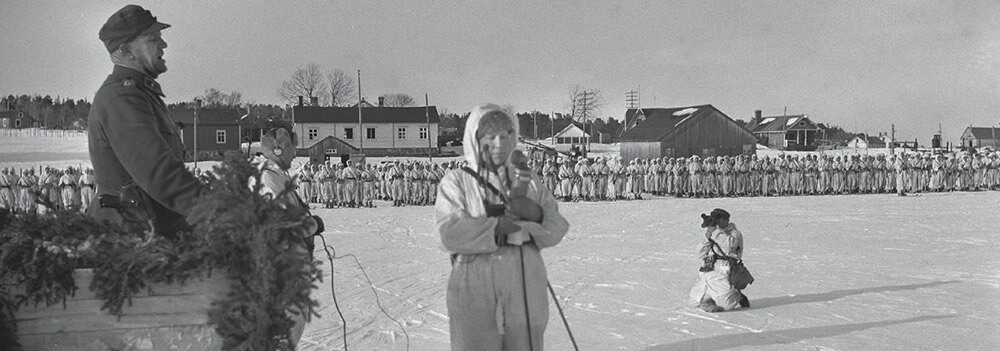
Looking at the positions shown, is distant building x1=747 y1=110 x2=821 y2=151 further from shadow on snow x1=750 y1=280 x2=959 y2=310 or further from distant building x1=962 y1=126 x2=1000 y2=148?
shadow on snow x1=750 y1=280 x2=959 y2=310

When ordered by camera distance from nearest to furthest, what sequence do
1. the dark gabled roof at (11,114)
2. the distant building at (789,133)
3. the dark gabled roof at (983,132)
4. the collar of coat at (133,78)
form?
the collar of coat at (133,78) < the dark gabled roof at (11,114) < the distant building at (789,133) < the dark gabled roof at (983,132)

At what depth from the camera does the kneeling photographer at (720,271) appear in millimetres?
8164

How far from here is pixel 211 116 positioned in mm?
58000

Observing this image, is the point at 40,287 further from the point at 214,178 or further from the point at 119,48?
the point at 119,48

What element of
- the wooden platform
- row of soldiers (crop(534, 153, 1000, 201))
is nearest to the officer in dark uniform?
the wooden platform

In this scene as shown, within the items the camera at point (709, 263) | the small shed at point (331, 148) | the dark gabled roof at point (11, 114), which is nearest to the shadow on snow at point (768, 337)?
the camera at point (709, 263)

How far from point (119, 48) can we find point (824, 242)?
525 inches

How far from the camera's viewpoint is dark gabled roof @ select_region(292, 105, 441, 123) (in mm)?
61344

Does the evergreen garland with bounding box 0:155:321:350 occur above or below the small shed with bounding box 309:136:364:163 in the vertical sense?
below

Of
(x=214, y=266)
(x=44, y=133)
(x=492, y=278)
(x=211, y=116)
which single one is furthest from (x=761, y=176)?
(x=44, y=133)

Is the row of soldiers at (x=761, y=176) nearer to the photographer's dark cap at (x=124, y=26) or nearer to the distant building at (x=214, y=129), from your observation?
the photographer's dark cap at (x=124, y=26)

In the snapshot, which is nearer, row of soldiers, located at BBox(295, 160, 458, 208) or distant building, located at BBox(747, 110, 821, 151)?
row of soldiers, located at BBox(295, 160, 458, 208)

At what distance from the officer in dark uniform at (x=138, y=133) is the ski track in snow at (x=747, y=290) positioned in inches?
51.5

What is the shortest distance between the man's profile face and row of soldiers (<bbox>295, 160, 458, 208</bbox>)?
23.4m
